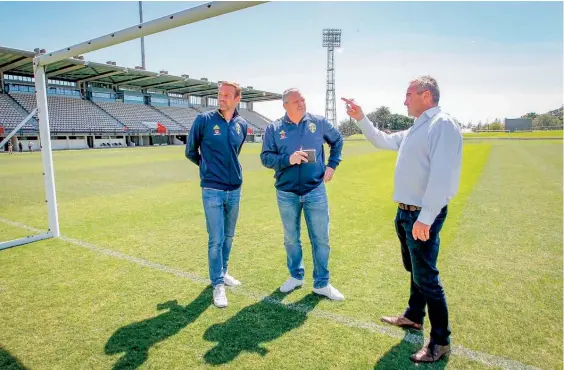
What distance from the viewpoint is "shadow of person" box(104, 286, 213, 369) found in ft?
8.87

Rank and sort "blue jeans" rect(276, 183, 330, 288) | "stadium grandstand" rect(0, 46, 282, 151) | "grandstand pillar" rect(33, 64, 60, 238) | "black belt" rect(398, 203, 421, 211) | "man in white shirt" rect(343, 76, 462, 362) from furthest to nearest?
"stadium grandstand" rect(0, 46, 282, 151) → "grandstand pillar" rect(33, 64, 60, 238) → "blue jeans" rect(276, 183, 330, 288) → "black belt" rect(398, 203, 421, 211) → "man in white shirt" rect(343, 76, 462, 362)

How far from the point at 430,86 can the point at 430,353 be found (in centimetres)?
197

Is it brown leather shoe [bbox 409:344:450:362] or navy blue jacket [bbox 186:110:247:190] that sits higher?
navy blue jacket [bbox 186:110:247:190]

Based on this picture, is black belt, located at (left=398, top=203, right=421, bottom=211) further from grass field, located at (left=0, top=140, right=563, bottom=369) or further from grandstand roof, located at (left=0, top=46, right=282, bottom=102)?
grandstand roof, located at (left=0, top=46, right=282, bottom=102)

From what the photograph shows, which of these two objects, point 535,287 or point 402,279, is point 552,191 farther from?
point 402,279

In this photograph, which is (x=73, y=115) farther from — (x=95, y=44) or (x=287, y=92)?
(x=287, y=92)

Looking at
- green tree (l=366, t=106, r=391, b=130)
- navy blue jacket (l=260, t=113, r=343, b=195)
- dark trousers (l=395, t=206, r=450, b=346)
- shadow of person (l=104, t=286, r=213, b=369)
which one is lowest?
shadow of person (l=104, t=286, r=213, b=369)

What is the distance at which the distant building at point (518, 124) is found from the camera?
84.3 meters

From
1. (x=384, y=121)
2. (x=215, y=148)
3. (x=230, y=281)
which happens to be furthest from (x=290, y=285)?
(x=384, y=121)

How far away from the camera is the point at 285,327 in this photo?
3.06 m

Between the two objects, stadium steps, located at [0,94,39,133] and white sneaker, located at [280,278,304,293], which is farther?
stadium steps, located at [0,94,39,133]

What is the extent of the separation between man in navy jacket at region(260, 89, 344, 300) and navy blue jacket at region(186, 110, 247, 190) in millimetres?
381

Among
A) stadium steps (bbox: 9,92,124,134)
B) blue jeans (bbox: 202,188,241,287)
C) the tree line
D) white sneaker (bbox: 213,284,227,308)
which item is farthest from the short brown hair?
the tree line

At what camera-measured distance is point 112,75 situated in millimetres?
45562
